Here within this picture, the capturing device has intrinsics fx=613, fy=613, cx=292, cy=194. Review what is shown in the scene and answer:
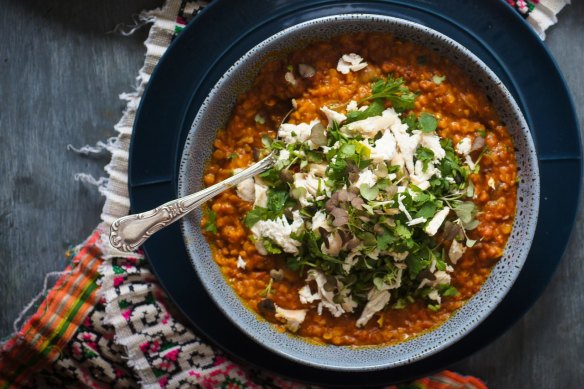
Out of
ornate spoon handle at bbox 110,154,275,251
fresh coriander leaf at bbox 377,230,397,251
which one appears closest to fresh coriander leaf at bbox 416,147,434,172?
fresh coriander leaf at bbox 377,230,397,251

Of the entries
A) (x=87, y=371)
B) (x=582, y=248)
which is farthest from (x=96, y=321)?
(x=582, y=248)

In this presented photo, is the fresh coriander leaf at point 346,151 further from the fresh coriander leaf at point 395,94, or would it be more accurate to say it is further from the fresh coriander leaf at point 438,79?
the fresh coriander leaf at point 438,79

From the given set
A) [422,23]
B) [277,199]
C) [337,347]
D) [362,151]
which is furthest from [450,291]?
[422,23]

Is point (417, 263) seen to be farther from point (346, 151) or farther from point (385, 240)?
point (346, 151)

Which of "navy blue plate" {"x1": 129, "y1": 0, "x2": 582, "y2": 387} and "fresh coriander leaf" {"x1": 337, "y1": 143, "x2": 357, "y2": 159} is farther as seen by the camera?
"navy blue plate" {"x1": 129, "y1": 0, "x2": 582, "y2": 387}

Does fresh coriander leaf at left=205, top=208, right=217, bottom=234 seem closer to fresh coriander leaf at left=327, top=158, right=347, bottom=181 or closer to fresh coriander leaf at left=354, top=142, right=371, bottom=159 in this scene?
fresh coriander leaf at left=327, top=158, right=347, bottom=181

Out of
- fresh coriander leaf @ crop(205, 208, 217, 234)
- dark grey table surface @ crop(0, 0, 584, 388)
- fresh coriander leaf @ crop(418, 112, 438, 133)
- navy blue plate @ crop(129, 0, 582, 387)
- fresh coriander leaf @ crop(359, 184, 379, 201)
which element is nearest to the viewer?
fresh coriander leaf @ crop(359, 184, 379, 201)

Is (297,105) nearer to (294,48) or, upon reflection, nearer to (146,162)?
(294,48)

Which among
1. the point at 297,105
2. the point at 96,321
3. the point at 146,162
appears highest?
the point at 297,105
